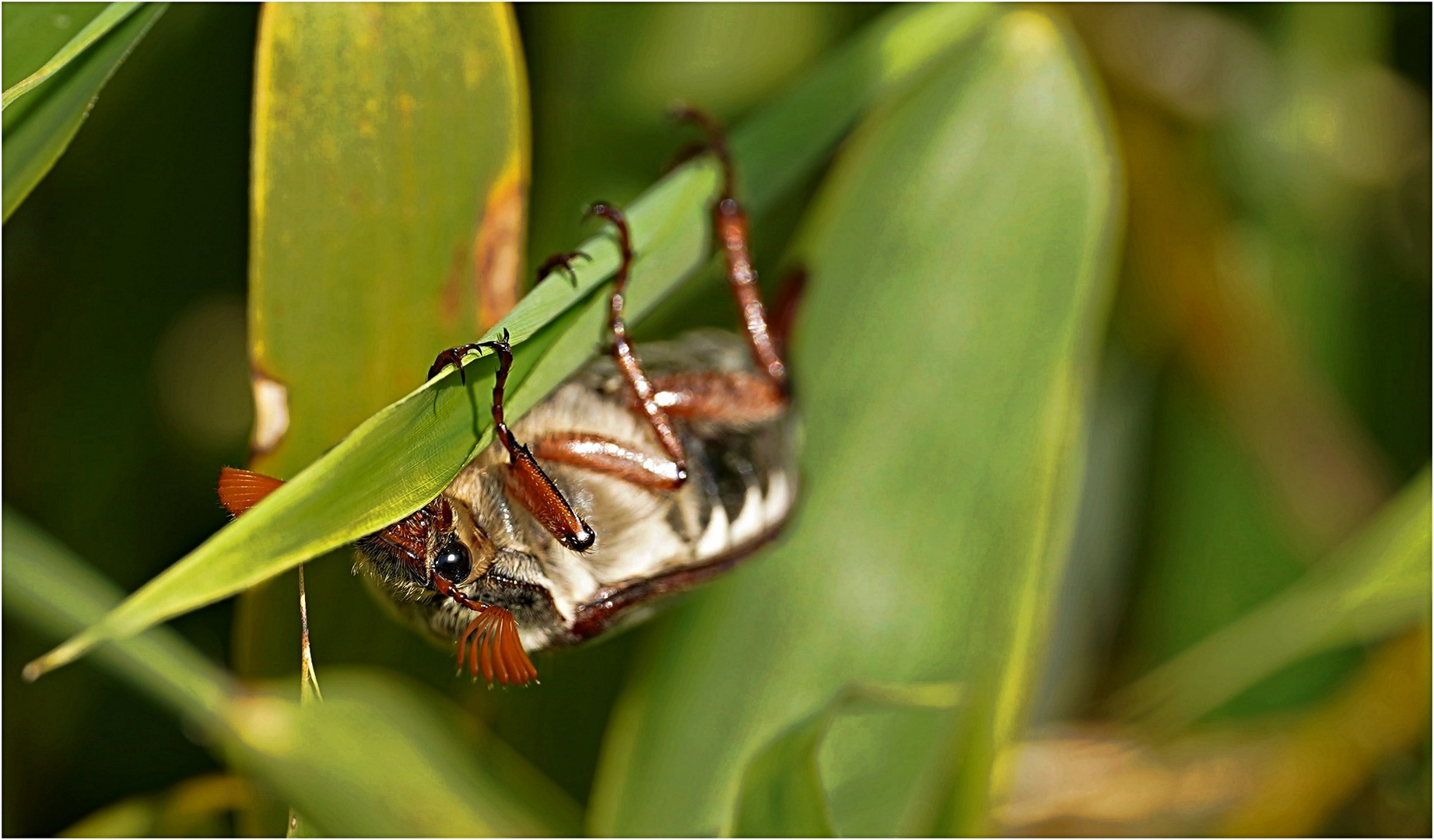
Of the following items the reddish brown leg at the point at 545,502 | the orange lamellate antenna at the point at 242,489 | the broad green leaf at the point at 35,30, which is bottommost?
the reddish brown leg at the point at 545,502

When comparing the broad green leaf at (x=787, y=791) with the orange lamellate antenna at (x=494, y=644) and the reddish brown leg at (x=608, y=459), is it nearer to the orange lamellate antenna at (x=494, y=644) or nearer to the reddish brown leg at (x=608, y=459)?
the orange lamellate antenna at (x=494, y=644)

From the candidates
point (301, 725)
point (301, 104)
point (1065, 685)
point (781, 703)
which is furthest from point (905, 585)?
point (1065, 685)

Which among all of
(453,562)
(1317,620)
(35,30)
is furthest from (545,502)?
(1317,620)

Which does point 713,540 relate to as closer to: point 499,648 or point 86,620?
point 499,648

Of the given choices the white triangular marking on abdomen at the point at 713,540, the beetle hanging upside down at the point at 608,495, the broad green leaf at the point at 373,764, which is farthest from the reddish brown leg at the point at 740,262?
the broad green leaf at the point at 373,764

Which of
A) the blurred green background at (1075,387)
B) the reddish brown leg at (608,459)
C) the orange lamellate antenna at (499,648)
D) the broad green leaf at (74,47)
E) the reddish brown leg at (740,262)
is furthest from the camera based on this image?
the blurred green background at (1075,387)

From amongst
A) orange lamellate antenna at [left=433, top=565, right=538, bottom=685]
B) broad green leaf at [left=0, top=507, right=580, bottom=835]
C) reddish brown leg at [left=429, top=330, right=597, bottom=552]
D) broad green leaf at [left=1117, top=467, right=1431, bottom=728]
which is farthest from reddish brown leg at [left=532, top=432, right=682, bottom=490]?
broad green leaf at [left=1117, top=467, right=1431, bottom=728]

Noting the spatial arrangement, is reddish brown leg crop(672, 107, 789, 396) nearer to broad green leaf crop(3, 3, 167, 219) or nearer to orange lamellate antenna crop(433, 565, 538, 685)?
orange lamellate antenna crop(433, 565, 538, 685)
